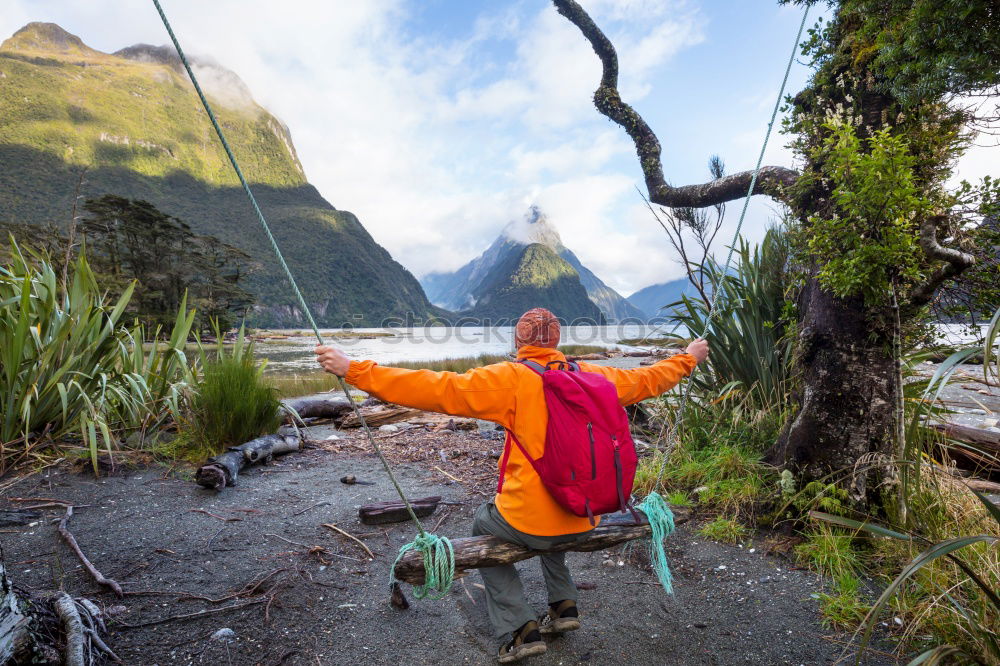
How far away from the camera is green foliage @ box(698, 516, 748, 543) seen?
3170 millimetres

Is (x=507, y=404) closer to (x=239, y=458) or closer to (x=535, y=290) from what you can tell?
(x=239, y=458)

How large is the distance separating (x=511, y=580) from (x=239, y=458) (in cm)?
327

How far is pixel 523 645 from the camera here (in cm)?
211

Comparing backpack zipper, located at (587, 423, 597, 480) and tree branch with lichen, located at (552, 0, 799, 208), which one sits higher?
tree branch with lichen, located at (552, 0, 799, 208)

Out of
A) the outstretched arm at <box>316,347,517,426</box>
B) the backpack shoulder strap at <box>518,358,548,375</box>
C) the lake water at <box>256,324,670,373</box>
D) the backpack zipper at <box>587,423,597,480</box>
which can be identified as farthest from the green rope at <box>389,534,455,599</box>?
the lake water at <box>256,324,670,373</box>

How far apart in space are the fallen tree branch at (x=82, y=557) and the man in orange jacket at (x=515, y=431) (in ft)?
5.33

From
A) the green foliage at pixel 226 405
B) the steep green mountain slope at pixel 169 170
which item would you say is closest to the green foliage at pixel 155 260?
the green foliage at pixel 226 405

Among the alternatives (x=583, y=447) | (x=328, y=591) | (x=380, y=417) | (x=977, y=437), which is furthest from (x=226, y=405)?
(x=977, y=437)

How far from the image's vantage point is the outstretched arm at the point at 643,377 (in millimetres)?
2396

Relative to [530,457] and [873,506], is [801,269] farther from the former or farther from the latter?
[530,457]

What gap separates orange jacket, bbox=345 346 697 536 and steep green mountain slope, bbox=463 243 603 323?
113 m

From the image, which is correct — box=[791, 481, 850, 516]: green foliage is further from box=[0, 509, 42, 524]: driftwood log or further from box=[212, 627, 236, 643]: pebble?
box=[0, 509, 42, 524]: driftwood log

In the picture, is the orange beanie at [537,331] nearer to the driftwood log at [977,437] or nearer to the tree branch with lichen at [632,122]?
the tree branch with lichen at [632,122]

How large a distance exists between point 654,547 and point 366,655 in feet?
4.77
